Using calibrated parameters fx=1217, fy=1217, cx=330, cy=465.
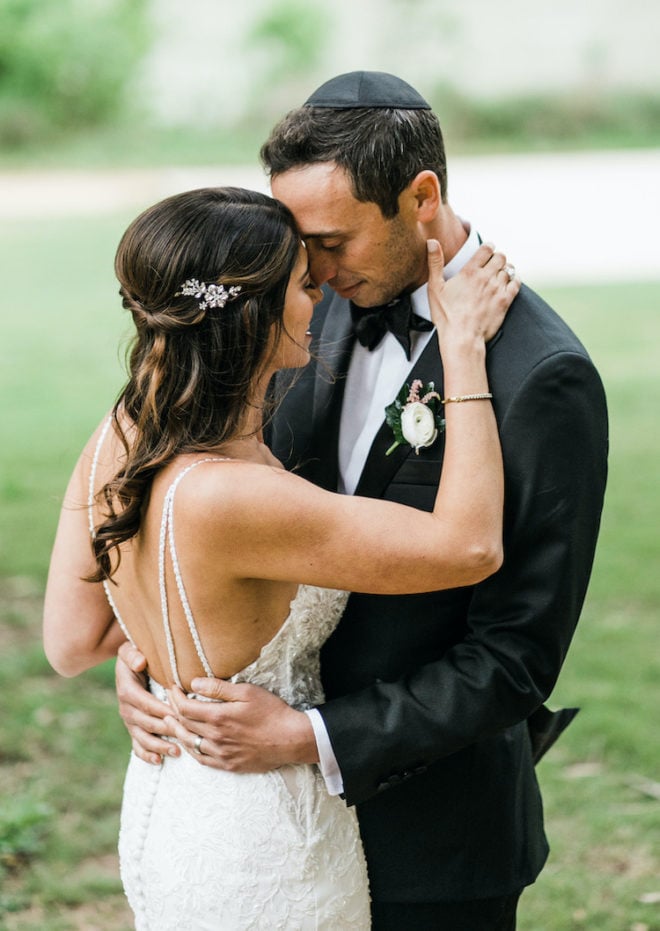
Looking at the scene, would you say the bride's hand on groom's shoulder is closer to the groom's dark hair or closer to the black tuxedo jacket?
the black tuxedo jacket

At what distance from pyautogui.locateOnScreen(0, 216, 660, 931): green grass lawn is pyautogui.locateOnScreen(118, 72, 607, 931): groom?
59 cm

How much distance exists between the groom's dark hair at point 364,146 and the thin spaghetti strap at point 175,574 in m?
0.71

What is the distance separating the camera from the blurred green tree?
26578 mm

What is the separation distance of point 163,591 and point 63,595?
0.45m

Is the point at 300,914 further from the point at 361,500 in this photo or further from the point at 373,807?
the point at 361,500

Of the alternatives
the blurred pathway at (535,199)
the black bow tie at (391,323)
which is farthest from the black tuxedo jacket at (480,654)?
the blurred pathway at (535,199)

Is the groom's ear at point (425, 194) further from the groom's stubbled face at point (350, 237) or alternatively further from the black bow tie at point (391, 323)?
the black bow tie at point (391, 323)

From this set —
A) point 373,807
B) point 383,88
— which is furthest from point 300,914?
point 383,88

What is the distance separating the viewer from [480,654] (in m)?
2.53

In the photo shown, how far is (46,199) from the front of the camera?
22094mm

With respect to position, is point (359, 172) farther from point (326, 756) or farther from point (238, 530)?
point (326, 756)

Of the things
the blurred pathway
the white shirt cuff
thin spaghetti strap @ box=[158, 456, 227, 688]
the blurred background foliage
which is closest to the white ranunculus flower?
thin spaghetti strap @ box=[158, 456, 227, 688]

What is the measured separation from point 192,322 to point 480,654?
903 mm

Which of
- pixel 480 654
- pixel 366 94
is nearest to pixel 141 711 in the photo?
pixel 480 654
